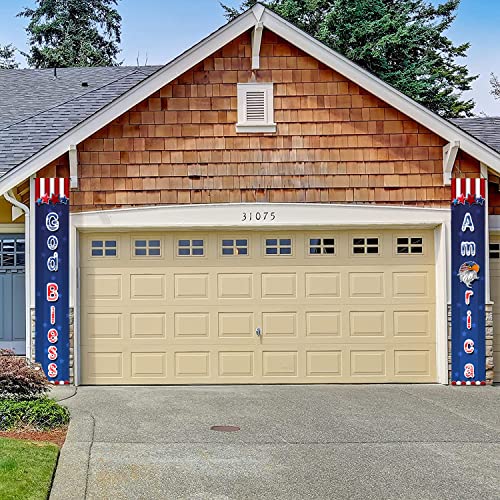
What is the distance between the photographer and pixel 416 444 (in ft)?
24.5

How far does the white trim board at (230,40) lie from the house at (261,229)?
0.16ft

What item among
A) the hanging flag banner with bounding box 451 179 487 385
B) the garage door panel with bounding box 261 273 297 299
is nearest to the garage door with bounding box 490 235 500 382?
the hanging flag banner with bounding box 451 179 487 385

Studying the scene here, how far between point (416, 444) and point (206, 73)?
605cm

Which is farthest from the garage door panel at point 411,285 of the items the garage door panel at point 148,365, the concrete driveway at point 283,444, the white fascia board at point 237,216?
the garage door panel at point 148,365

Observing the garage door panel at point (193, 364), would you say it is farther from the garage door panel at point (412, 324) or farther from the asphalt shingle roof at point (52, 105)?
the asphalt shingle roof at point (52, 105)

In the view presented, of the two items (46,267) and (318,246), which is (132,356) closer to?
(46,267)

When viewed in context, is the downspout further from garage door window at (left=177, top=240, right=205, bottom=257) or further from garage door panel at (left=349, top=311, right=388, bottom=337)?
garage door panel at (left=349, top=311, right=388, bottom=337)

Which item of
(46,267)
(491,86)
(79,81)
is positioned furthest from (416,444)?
(491,86)

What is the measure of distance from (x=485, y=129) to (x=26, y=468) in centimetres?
1047

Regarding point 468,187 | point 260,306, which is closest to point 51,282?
point 260,306

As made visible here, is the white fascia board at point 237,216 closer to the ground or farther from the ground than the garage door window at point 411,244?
farther from the ground

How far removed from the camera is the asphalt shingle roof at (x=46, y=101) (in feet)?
41.5

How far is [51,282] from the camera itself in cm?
1091

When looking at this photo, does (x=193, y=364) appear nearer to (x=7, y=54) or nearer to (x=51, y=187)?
(x=51, y=187)
